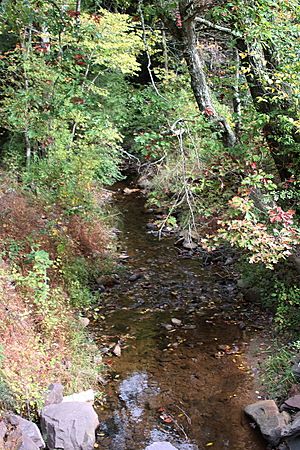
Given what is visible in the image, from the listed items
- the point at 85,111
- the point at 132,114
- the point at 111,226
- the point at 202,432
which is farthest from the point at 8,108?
the point at 202,432

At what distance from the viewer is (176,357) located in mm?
6578

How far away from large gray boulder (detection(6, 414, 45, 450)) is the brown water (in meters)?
0.73

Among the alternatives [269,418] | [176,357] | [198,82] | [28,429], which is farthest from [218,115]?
[28,429]

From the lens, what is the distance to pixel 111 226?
36.6ft

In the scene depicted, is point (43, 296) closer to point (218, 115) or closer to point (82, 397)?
point (82, 397)

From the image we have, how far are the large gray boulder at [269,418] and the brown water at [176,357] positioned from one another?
0.14 metres

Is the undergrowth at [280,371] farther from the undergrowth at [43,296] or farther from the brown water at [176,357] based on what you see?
the undergrowth at [43,296]

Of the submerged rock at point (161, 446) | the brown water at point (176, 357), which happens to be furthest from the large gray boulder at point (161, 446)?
the brown water at point (176, 357)

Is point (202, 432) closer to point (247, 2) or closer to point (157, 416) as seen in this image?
point (157, 416)

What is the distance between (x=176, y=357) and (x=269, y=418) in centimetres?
183

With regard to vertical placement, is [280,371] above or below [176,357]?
above

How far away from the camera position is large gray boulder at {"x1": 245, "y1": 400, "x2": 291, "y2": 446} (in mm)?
4867

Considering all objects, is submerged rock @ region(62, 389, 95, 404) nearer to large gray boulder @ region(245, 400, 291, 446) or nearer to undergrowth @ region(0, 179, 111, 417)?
undergrowth @ region(0, 179, 111, 417)

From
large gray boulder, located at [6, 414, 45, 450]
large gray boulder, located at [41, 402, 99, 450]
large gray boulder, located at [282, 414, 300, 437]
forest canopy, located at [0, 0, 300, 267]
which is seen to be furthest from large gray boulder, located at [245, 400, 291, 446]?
large gray boulder, located at [6, 414, 45, 450]
